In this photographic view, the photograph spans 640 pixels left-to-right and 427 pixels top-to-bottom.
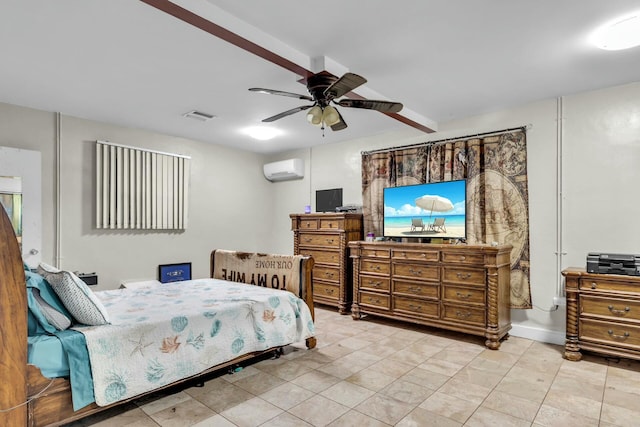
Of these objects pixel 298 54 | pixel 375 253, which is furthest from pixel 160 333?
pixel 375 253

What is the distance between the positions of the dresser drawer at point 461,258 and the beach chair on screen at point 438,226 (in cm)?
40

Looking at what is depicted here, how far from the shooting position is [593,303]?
3008mm

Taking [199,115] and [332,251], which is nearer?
[199,115]

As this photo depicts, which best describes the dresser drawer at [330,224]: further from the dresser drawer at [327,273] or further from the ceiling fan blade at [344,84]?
the ceiling fan blade at [344,84]

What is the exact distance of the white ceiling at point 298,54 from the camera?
208 cm

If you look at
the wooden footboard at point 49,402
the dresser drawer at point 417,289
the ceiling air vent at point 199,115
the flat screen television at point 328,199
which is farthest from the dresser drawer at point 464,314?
the ceiling air vent at point 199,115

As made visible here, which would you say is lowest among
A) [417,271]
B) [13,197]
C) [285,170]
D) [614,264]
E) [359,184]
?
[417,271]

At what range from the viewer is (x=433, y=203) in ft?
13.6

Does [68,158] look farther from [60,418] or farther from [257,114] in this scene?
[60,418]

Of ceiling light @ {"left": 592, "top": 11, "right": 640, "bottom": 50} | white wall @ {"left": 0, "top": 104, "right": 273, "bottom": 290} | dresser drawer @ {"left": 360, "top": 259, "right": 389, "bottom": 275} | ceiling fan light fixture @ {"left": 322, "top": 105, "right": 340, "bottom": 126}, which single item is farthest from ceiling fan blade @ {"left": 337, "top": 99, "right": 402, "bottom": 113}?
white wall @ {"left": 0, "top": 104, "right": 273, "bottom": 290}

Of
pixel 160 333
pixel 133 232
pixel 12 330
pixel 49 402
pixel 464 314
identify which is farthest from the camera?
pixel 133 232

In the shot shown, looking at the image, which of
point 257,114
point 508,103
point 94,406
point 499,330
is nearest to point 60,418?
point 94,406

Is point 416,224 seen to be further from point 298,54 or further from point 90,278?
point 90,278

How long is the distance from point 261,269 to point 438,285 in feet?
6.13
